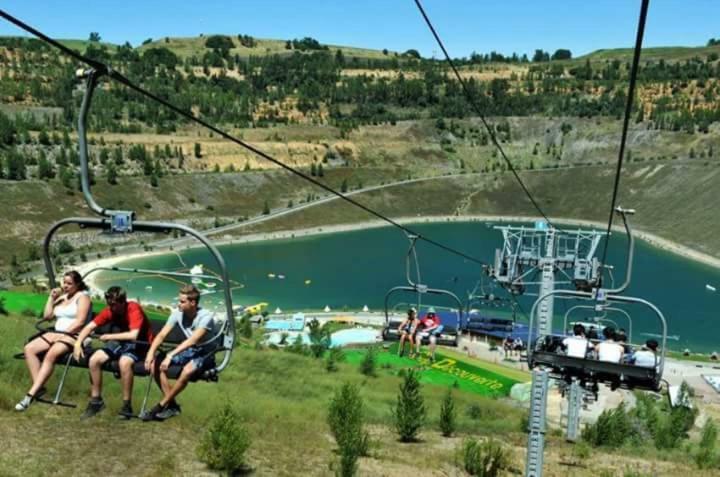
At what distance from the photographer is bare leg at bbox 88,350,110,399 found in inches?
297

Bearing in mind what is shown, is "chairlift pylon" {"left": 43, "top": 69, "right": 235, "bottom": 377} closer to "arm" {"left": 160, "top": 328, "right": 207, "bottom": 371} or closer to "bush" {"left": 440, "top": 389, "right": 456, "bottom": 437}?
"arm" {"left": 160, "top": 328, "right": 207, "bottom": 371}

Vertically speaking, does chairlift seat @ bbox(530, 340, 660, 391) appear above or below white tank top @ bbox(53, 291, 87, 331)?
below

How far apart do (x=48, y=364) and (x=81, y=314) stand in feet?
2.13

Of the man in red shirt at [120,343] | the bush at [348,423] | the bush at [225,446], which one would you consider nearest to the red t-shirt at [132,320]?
the man in red shirt at [120,343]

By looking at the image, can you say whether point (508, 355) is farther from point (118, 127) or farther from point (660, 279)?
point (118, 127)

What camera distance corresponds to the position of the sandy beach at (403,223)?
72312 mm

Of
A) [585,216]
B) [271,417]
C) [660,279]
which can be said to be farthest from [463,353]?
[585,216]

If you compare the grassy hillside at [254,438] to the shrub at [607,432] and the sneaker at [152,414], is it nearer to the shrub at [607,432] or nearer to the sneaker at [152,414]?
the shrub at [607,432]

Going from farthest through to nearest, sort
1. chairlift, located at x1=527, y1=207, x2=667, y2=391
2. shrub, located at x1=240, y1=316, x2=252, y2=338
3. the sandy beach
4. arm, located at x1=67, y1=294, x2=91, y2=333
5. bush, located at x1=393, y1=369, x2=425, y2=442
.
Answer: the sandy beach < shrub, located at x1=240, y1=316, x2=252, y2=338 < bush, located at x1=393, y1=369, x2=425, y2=442 < chairlift, located at x1=527, y1=207, x2=667, y2=391 < arm, located at x1=67, y1=294, x2=91, y2=333

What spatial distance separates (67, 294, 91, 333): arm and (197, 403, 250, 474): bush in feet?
23.0

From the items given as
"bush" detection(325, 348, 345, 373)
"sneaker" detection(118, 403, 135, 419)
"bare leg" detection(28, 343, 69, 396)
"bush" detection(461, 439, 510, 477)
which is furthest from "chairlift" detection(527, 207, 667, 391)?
"bush" detection(325, 348, 345, 373)

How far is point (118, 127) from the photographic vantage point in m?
113

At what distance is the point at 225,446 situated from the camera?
14.2 metres

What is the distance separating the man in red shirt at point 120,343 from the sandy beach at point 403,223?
164 ft
